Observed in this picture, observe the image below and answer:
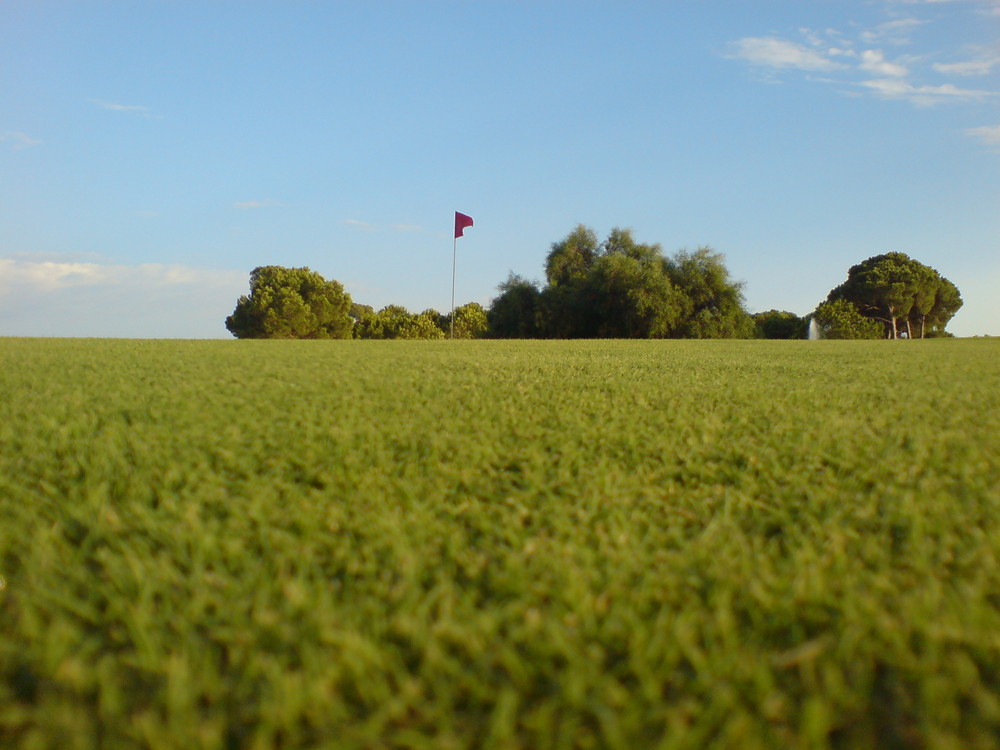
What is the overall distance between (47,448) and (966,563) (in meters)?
2.49

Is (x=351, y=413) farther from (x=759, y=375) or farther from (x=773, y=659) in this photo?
(x=759, y=375)

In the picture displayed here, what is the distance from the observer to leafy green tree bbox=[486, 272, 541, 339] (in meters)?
29.3

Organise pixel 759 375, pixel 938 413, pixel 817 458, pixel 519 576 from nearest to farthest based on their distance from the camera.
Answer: pixel 519 576
pixel 817 458
pixel 938 413
pixel 759 375

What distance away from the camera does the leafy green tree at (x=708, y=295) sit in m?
26.7

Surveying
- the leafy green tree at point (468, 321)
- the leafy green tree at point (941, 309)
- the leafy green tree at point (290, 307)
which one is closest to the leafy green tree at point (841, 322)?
the leafy green tree at point (941, 309)

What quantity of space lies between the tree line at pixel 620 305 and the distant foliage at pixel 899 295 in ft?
0.21

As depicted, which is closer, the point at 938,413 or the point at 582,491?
the point at 582,491

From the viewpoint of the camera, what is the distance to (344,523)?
4.74ft

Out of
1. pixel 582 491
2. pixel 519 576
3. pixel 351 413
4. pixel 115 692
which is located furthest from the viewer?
pixel 351 413

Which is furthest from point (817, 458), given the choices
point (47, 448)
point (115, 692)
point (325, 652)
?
point (47, 448)

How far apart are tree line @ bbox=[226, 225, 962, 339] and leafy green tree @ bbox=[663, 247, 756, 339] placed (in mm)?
43

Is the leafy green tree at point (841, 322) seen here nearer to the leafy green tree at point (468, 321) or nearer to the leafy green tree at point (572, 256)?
the leafy green tree at point (572, 256)

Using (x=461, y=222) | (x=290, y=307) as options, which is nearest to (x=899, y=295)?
(x=461, y=222)

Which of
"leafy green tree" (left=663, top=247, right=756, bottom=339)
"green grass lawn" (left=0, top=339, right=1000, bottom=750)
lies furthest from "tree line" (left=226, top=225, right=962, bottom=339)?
"green grass lawn" (left=0, top=339, right=1000, bottom=750)
